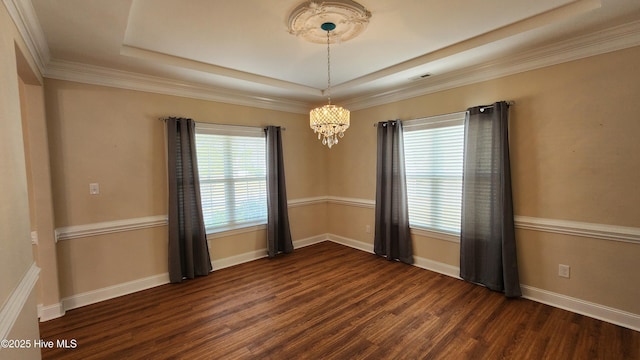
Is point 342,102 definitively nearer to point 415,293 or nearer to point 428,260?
point 428,260

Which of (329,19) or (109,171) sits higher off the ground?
(329,19)

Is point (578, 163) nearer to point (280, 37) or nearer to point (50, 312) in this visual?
point (280, 37)

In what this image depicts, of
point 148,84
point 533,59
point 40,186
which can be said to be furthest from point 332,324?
point 148,84

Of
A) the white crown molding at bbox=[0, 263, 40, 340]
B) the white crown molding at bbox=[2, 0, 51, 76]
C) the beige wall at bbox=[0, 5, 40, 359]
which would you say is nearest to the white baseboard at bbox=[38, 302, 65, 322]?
the beige wall at bbox=[0, 5, 40, 359]

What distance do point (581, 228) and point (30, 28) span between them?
480cm

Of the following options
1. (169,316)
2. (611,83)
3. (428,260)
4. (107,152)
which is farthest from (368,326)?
(107,152)

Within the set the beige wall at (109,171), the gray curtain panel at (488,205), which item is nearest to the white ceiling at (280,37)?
the beige wall at (109,171)

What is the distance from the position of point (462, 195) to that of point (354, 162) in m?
1.86

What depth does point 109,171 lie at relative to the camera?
312 centimetres

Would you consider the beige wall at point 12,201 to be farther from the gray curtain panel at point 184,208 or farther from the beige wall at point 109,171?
the gray curtain panel at point 184,208

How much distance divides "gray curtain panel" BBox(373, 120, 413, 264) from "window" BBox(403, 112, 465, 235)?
100 millimetres

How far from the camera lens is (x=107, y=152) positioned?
3105mm

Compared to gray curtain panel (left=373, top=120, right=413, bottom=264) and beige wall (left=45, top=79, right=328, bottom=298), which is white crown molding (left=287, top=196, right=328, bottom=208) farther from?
beige wall (left=45, top=79, right=328, bottom=298)

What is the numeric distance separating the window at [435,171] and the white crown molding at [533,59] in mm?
406
